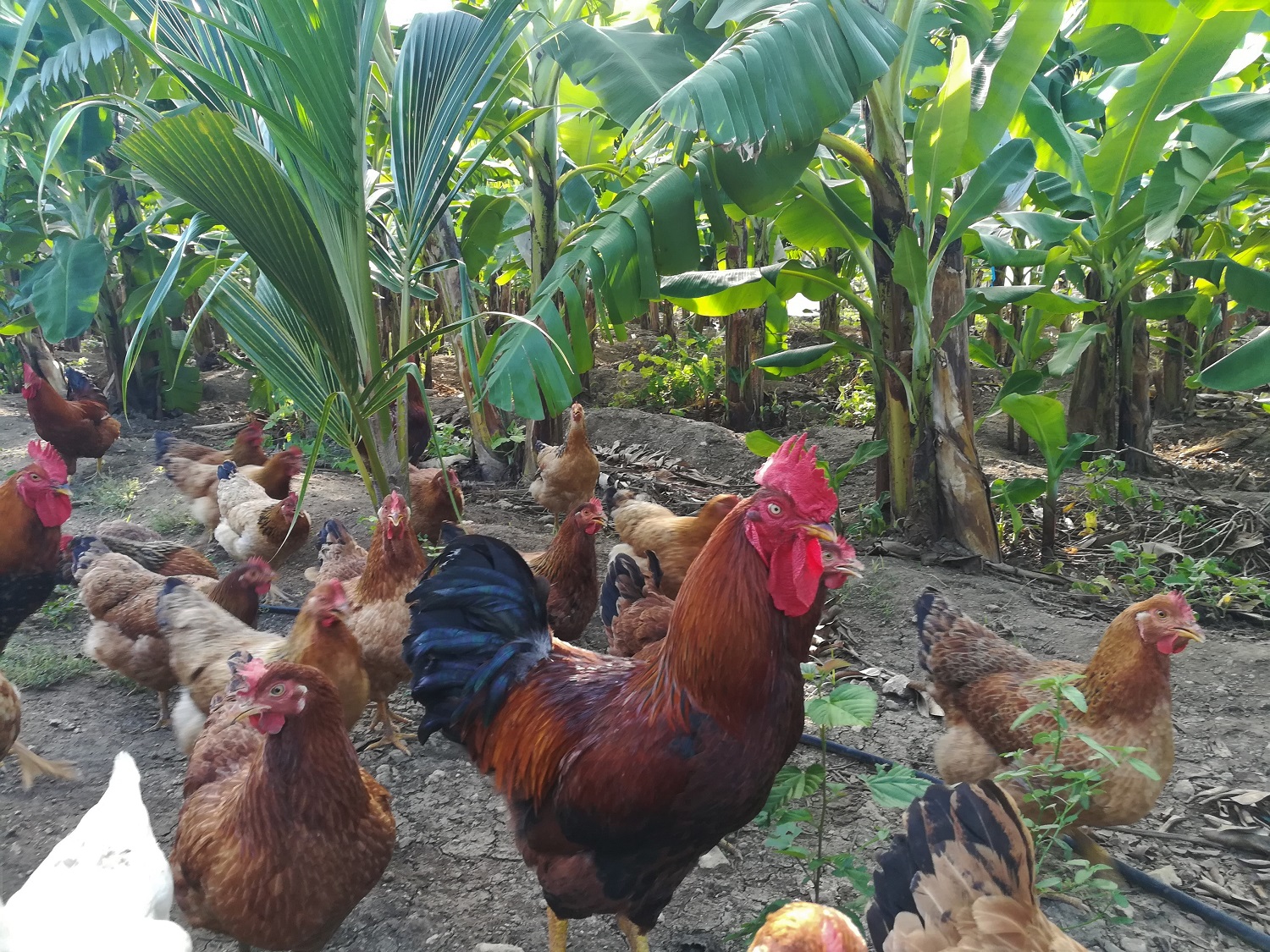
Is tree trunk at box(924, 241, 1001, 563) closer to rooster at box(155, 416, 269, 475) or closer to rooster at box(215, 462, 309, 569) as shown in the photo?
rooster at box(215, 462, 309, 569)

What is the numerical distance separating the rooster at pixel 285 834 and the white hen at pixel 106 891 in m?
0.18

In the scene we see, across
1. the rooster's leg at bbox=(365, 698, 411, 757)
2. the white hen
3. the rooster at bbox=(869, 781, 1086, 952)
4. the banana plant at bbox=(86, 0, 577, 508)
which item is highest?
the banana plant at bbox=(86, 0, 577, 508)

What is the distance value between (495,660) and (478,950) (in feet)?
3.08

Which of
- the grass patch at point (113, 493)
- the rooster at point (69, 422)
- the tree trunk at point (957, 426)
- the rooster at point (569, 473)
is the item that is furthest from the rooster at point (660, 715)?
the rooster at point (69, 422)

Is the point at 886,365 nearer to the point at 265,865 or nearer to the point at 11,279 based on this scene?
the point at 265,865

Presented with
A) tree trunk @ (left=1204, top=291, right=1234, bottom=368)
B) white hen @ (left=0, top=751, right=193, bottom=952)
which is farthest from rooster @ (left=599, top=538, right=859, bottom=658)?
tree trunk @ (left=1204, top=291, right=1234, bottom=368)

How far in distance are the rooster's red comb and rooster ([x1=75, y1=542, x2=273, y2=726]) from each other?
3.04m

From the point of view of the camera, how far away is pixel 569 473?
6027 mm

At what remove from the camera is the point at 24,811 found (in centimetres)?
317

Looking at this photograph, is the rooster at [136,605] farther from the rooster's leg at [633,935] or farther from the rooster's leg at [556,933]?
the rooster's leg at [633,935]

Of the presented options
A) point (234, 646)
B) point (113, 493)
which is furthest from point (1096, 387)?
point (113, 493)

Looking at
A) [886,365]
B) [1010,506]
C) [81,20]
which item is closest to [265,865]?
[886,365]

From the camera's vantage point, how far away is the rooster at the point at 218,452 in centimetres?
650

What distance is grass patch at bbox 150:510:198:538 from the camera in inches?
257
